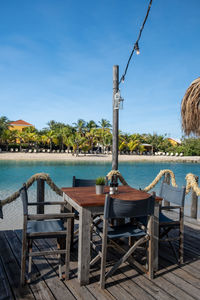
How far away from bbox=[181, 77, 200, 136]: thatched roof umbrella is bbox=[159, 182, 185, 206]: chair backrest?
1258mm

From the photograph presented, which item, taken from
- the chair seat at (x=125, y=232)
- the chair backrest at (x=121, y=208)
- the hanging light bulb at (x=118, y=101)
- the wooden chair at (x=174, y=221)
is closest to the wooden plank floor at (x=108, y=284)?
the wooden chair at (x=174, y=221)

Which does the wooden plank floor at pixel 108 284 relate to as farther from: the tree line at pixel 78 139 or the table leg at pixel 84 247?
the tree line at pixel 78 139

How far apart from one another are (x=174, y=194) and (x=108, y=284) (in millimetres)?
1352

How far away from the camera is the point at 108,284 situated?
229 cm

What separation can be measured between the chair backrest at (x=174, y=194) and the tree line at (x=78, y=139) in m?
38.2

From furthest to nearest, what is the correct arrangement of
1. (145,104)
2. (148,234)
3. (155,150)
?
(155,150) → (145,104) → (148,234)

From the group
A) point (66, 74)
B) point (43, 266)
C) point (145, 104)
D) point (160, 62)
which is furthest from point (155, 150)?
point (43, 266)

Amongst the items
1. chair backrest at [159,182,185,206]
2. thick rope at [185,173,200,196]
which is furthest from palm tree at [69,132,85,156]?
chair backrest at [159,182,185,206]

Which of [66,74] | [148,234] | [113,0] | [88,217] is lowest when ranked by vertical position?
[148,234]

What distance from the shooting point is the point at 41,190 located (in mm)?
4105

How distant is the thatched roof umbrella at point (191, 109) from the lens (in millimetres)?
3736

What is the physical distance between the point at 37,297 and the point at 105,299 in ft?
2.02

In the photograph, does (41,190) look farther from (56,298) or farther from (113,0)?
(113,0)

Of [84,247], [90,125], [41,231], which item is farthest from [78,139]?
[84,247]
